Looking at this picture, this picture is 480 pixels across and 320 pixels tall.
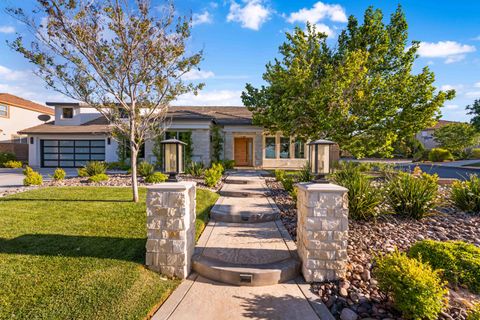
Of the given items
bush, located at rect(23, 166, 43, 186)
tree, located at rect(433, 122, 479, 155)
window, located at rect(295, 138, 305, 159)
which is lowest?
bush, located at rect(23, 166, 43, 186)

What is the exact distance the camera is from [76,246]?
4188 mm

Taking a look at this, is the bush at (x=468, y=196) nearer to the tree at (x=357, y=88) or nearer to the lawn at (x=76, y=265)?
the tree at (x=357, y=88)

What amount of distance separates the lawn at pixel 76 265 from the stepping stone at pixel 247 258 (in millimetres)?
580

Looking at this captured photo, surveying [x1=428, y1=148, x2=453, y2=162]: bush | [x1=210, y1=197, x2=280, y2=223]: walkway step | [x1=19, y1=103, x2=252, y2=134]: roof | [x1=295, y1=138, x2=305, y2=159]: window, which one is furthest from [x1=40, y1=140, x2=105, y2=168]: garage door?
[x1=428, y1=148, x2=453, y2=162]: bush

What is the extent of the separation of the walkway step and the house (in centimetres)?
936

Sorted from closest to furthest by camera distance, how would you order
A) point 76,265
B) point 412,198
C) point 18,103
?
point 76,265, point 412,198, point 18,103

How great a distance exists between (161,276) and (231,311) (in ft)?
4.17

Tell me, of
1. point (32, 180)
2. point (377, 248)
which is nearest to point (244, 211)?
point (377, 248)

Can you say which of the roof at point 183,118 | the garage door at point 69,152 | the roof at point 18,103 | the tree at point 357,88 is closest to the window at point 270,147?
the roof at point 183,118

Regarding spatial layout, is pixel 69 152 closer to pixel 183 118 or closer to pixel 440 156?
pixel 183 118

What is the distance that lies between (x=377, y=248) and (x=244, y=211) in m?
3.07

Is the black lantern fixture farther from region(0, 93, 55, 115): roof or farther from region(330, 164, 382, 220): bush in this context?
region(0, 93, 55, 115): roof

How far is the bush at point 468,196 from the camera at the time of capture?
5.79 m

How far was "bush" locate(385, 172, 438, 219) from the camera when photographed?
534cm
